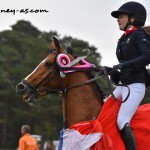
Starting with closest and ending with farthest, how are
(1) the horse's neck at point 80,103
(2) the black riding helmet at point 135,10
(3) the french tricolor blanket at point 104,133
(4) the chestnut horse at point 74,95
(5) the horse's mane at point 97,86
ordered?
1. (3) the french tricolor blanket at point 104,133
2. (4) the chestnut horse at point 74,95
3. (1) the horse's neck at point 80,103
4. (2) the black riding helmet at point 135,10
5. (5) the horse's mane at point 97,86

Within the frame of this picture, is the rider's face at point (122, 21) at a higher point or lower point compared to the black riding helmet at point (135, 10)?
lower

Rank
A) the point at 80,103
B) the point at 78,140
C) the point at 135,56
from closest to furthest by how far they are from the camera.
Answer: the point at 78,140, the point at 135,56, the point at 80,103

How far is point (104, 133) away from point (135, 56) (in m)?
1.14

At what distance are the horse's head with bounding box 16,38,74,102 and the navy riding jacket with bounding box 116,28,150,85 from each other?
846mm

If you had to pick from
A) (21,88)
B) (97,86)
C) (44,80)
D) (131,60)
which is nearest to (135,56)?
(131,60)

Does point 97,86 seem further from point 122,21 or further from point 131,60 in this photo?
point 122,21

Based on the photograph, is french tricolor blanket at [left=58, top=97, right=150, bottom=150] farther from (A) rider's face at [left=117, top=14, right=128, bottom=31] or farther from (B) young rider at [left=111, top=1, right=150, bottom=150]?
(A) rider's face at [left=117, top=14, right=128, bottom=31]

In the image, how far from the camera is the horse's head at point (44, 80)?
23.3 ft

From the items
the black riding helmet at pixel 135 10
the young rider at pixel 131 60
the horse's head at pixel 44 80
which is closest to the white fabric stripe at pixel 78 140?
the young rider at pixel 131 60

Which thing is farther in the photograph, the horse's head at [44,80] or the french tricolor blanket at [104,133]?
the horse's head at [44,80]

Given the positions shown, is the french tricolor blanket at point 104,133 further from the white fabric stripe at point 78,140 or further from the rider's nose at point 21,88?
the rider's nose at point 21,88

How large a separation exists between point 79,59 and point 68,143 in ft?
4.06

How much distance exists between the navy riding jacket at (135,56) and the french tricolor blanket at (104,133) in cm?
42

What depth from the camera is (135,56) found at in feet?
22.7
